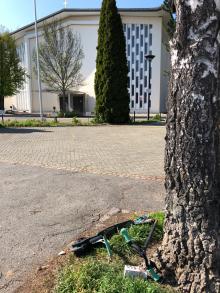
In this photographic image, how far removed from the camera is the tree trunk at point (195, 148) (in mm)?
2559

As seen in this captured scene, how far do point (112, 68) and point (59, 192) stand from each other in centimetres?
1693

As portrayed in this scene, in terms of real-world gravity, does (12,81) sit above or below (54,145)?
above

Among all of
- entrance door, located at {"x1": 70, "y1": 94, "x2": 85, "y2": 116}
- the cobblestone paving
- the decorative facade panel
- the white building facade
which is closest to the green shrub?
the cobblestone paving

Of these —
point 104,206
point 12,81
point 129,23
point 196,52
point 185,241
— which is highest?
point 129,23

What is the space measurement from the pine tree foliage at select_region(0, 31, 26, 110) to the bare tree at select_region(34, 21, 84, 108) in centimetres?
364

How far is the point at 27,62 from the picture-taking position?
142ft

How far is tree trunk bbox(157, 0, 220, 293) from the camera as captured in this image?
2.56m

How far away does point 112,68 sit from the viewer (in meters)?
21.9

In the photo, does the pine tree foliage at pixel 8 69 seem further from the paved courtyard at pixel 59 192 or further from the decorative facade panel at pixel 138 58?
the paved courtyard at pixel 59 192

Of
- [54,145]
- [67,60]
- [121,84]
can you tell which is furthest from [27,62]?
[54,145]

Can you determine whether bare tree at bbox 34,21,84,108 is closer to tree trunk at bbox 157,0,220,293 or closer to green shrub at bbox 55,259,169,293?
green shrub at bbox 55,259,169,293

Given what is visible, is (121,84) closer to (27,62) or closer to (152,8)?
(152,8)

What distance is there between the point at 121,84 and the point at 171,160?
19714 mm

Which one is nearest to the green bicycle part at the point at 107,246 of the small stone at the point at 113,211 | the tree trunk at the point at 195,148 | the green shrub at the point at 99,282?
the green shrub at the point at 99,282
